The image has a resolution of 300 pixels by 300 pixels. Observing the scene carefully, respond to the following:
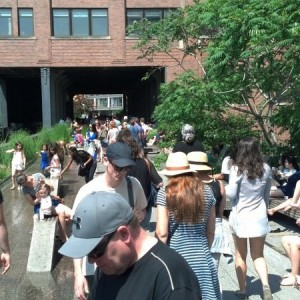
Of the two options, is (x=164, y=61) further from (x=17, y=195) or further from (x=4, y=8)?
(x=17, y=195)

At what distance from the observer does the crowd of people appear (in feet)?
7.08

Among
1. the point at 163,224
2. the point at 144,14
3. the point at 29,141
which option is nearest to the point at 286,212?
the point at 163,224

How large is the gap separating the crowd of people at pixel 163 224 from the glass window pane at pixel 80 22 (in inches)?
1050

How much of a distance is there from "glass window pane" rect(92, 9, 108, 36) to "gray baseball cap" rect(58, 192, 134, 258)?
33346 millimetres

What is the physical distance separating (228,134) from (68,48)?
2165 cm

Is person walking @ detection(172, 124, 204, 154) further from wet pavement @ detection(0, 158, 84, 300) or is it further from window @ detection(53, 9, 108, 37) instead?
window @ detection(53, 9, 108, 37)

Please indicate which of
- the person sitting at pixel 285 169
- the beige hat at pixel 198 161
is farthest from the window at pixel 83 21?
the beige hat at pixel 198 161

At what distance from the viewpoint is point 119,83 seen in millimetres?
56875

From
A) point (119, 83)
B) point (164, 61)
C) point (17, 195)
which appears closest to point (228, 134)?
point (17, 195)

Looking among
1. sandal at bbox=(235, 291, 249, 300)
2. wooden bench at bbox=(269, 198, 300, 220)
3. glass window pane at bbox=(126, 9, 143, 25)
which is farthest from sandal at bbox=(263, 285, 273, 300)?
glass window pane at bbox=(126, 9, 143, 25)

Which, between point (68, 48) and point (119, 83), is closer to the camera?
point (68, 48)

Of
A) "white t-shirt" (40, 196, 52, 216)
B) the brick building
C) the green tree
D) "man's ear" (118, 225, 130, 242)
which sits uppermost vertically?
the brick building

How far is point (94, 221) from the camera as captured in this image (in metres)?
2.12

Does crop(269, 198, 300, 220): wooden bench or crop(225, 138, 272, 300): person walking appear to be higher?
crop(225, 138, 272, 300): person walking
